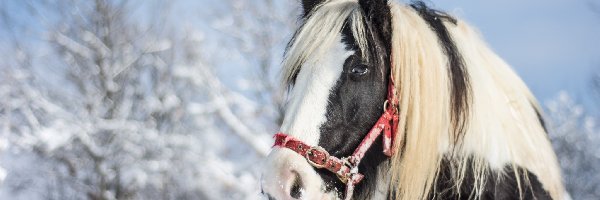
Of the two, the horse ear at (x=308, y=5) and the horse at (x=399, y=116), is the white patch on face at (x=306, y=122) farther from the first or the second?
the horse ear at (x=308, y=5)

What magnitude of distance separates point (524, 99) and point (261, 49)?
41.5 ft

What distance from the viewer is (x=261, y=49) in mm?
15234

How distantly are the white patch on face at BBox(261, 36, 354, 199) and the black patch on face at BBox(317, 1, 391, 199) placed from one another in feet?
0.11

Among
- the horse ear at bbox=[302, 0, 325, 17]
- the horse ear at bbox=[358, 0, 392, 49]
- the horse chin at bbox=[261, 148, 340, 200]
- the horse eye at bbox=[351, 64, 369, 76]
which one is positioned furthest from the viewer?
the horse ear at bbox=[302, 0, 325, 17]

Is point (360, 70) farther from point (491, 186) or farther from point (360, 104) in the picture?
point (491, 186)

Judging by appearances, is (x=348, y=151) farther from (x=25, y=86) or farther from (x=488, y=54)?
(x=25, y=86)

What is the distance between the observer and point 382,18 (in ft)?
8.33

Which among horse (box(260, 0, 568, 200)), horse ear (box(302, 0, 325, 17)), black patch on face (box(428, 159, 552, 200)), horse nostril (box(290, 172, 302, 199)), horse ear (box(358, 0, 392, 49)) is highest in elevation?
horse ear (box(358, 0, 392, 49))

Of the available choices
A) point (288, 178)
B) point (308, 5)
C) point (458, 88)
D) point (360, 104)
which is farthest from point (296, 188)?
point (308, 5)

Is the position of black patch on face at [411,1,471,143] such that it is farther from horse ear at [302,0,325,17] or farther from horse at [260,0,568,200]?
horse ear at [302,0,325,17]

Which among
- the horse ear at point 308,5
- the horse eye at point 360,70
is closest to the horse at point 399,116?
the horse eye at point 360,70

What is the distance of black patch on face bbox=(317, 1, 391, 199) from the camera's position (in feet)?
7.63

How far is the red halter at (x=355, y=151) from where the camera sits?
222cm

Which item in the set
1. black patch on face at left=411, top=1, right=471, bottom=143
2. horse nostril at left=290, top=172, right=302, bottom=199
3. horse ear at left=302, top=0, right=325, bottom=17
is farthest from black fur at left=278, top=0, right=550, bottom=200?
horse ear at left=302, top=0, right=325, bottom=17
